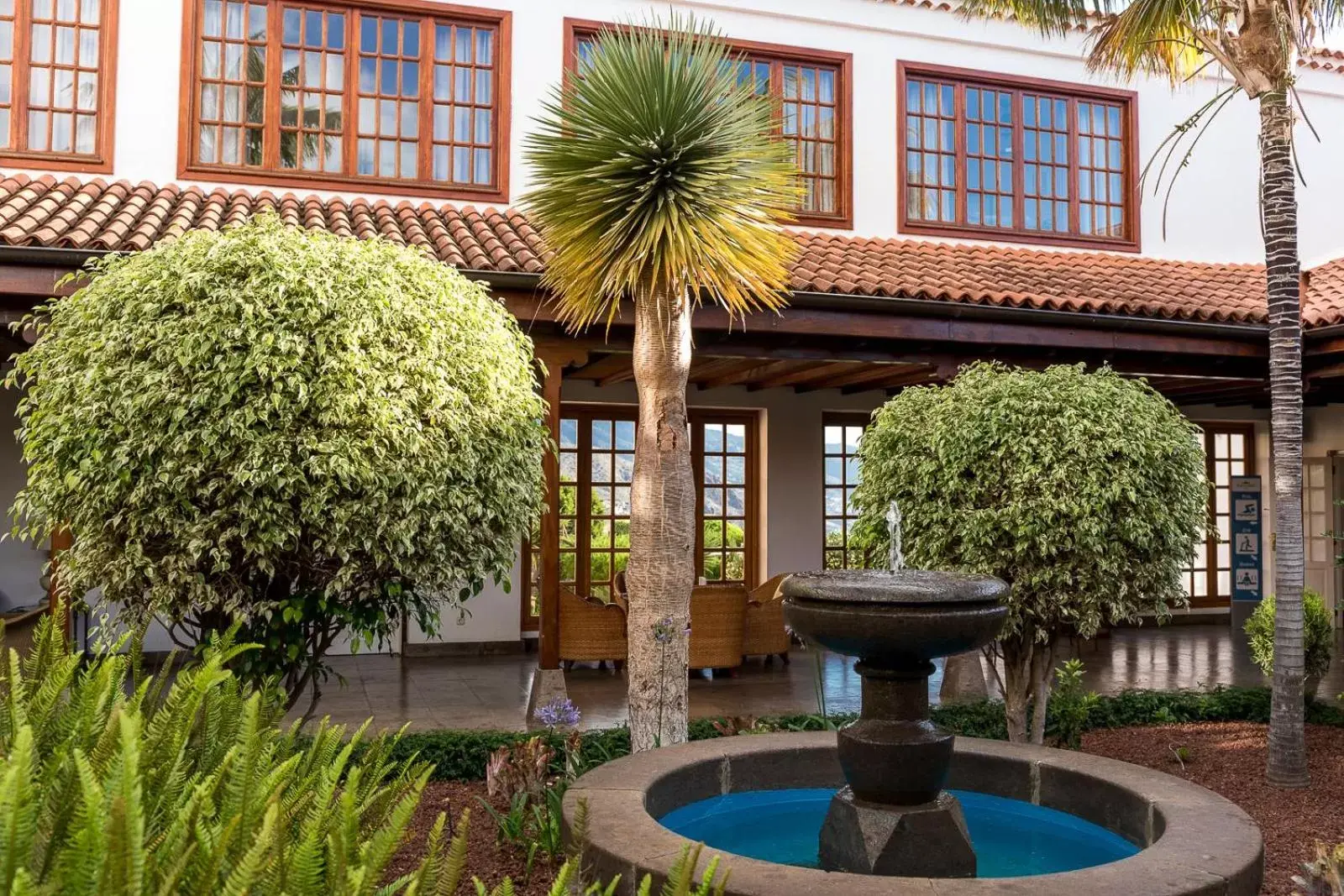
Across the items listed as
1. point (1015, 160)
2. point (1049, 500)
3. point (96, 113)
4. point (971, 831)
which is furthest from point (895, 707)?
point (1015, 160)

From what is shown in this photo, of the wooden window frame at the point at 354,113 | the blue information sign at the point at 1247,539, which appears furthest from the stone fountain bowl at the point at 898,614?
the blue information sign at the point at 1247,539

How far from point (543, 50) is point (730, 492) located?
5225mm

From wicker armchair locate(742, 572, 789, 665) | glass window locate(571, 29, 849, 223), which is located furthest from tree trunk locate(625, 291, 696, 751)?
glass window locate(571, 29, 849, 223)

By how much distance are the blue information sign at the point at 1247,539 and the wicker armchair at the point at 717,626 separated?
6.49m

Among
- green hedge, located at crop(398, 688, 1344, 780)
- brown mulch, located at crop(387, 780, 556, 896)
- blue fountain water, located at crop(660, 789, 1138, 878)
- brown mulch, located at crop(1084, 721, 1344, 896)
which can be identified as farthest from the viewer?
green hedge, located at crop(398, 688, 1344, 780)

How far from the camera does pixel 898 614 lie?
165 inches

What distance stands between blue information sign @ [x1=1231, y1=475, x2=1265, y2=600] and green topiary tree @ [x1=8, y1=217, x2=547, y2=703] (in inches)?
406

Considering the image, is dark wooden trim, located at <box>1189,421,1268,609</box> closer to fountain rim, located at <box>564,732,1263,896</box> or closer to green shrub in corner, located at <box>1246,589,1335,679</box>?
green shrub in corner, located at <box>1246,589,1335,679</box>

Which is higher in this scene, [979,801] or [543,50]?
[543,50]

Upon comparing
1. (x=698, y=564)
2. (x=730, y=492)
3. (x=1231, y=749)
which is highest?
(x=730, y=492)

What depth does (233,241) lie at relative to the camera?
18.5 ft

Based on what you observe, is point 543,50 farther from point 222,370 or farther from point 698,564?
A: point 222,370

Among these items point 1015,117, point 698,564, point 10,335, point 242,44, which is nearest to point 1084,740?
point 698,564

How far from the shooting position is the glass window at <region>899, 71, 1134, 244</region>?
1233 cm
